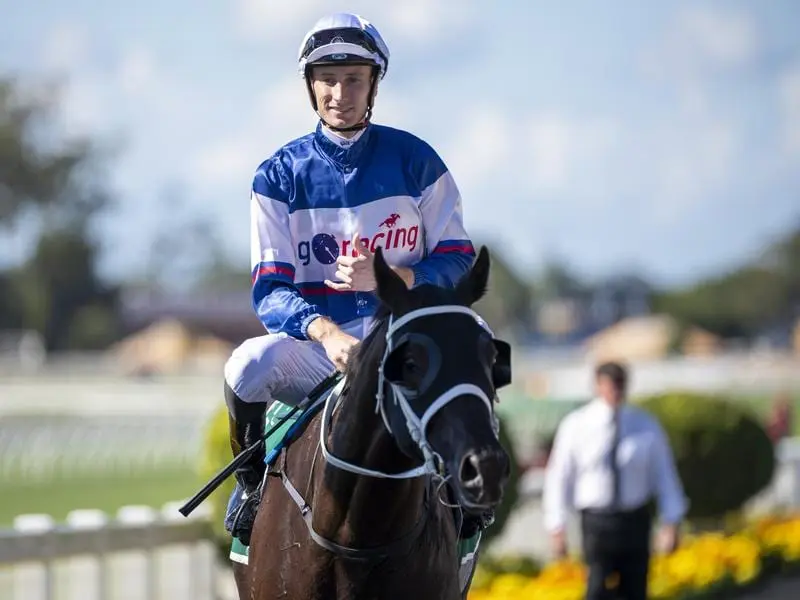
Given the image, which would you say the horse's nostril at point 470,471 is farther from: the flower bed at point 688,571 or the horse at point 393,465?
the flower bed at point 688,571

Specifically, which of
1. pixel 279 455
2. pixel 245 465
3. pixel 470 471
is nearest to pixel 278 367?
pixel 279 455

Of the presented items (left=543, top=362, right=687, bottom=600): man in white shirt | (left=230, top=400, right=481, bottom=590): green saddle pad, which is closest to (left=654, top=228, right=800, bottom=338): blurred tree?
(left=543, top=362, right=687, bottom=600): man in white shirt

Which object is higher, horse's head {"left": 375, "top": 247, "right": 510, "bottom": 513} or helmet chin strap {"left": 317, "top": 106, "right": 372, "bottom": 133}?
helmet chin strap {"left": 317, "top": 106, "right": 372, "bottom": 133}

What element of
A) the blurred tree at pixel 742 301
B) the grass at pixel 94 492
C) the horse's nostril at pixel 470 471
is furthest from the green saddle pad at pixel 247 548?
the blurred tree at pixel 742 301

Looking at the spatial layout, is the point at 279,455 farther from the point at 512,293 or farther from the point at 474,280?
the point at 512,293

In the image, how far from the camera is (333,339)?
394cm

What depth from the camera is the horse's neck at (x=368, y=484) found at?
378cm

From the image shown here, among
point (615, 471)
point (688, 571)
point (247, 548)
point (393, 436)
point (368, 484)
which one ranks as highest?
point (393, 436)

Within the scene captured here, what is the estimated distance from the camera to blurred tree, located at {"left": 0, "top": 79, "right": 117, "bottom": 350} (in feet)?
213

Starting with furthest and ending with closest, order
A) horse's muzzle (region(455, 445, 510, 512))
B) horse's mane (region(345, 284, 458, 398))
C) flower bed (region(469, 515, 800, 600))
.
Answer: flower bed (region(469, 515, 800, 600)), horse's mane (region(345, 284, 458, 398)), horse's muzzle (region(455, 445, 510, 512))

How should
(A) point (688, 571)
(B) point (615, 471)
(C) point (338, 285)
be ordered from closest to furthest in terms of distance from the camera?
(C) point (338, 285) < (B) point (615, 471) < (A) point (688, 571)

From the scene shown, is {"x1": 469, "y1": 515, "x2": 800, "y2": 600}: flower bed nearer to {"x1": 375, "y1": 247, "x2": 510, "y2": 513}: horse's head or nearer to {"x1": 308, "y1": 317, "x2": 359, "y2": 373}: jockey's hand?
{"x1": 308, "y1": 317, "x2": 359, "y2": 373}: jockey's hand

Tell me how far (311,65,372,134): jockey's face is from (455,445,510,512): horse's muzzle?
1.48 metres

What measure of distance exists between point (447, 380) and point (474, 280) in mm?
388
